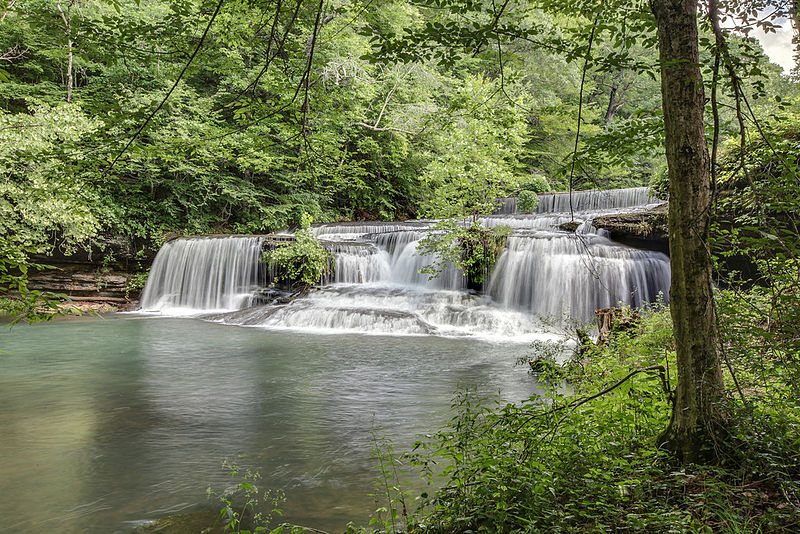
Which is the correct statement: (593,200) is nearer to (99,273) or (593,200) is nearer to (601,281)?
(601,281)

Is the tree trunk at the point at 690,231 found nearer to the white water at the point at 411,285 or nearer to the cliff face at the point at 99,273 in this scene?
the white water at the point at 411,285

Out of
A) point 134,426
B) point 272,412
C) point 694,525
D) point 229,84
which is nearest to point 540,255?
Answer: point 272,412

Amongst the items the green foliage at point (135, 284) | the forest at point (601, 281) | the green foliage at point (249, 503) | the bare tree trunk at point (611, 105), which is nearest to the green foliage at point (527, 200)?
the bare tree trunk at point (611, 105)

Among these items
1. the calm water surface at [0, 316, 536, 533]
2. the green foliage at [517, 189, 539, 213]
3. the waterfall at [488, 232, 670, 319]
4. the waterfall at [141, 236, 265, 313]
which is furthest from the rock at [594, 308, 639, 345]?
the green foliage at [517, 189, 539, 213]

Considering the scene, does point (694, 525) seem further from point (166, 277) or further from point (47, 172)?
point (166, 277)

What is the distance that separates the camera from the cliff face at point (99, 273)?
15.4 meters

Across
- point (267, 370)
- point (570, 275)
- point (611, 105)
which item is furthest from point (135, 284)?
point (611, 105)

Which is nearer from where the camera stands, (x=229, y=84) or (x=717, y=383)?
(x=717, y=383)

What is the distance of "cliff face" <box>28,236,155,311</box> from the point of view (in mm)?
15406

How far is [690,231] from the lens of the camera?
8.09 ft

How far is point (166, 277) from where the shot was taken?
1655 centimetres

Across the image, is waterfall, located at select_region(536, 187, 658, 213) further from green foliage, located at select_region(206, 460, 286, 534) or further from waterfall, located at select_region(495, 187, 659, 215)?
green foliage, located at select_region(206, 460, 286, 534)

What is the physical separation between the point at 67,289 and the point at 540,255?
1519 cm

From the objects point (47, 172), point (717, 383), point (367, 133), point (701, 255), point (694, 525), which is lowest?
point (694, 525)
